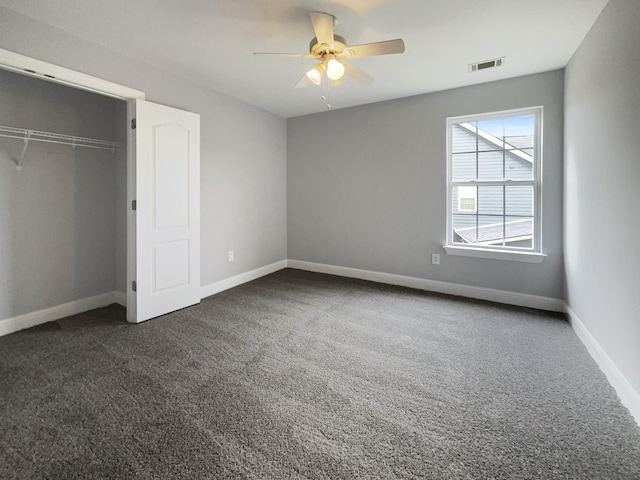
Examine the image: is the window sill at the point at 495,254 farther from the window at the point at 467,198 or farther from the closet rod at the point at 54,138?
the closet rod at the point at 54,138

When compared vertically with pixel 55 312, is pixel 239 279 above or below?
above

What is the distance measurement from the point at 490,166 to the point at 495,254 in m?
1.04

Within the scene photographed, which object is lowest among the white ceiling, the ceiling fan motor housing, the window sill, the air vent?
the window sill

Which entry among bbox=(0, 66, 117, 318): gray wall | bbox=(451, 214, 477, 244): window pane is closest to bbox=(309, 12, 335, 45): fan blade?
bbox=(451, 214, 477, 244): window pane

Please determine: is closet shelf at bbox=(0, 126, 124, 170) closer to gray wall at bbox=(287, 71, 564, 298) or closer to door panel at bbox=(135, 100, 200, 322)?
door panel at bbox=(135, 100, 200, 322)

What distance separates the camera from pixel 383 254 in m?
4.23

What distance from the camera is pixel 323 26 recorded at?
2.00 meters

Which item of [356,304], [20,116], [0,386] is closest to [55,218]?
[20,116]

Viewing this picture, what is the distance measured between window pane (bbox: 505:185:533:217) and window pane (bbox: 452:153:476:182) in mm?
441

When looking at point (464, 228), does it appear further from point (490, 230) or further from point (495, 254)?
point (495, 254)

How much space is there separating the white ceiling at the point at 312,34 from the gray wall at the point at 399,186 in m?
0.37

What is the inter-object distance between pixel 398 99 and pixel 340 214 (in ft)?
5.78

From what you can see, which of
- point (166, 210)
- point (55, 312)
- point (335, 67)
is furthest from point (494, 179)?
point (55, 312)

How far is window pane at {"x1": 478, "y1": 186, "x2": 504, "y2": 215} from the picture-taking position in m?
3.45
